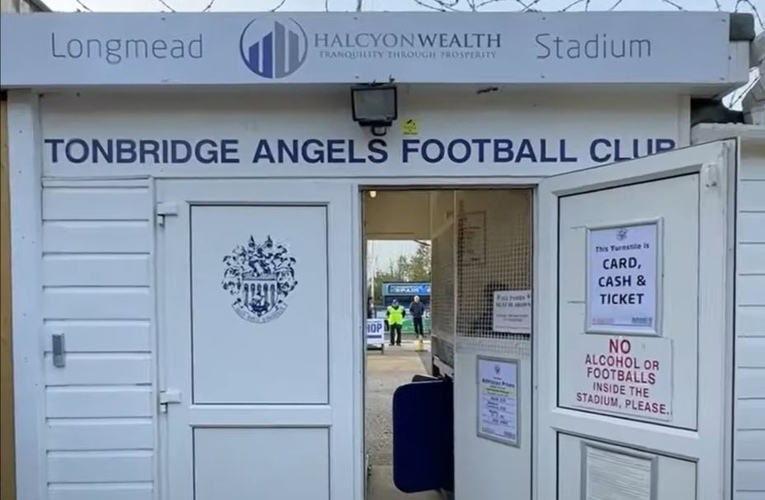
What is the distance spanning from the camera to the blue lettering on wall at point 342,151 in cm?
271

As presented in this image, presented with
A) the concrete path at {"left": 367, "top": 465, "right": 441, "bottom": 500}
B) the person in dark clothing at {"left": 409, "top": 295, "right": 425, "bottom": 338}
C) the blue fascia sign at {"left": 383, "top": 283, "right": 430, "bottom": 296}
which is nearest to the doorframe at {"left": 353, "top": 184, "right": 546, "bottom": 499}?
the concrete path at {"left": 367, "top": 465, "right": 441, "bottom": 500}

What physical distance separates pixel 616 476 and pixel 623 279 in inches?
30.6

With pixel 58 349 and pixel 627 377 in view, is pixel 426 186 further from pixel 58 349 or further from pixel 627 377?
pixel 58 349

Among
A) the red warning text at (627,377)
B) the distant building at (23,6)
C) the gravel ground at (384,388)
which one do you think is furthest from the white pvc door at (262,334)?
the gravel ground at (384,388)

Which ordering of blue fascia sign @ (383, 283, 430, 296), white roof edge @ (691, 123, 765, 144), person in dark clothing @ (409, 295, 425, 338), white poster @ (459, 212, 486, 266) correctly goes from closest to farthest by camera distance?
white roof edge @ (691, 123, 765, 144)
white poster @ (459, 212, 486, 266)
person in dark clothing @ (409, 295, 425, 338)
blue fascia sign @ (383, 283, 430, 296)

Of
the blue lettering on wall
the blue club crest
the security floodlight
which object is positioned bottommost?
the blue club crest

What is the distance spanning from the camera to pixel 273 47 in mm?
2539

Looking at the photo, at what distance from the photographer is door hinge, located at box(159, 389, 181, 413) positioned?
271 cm

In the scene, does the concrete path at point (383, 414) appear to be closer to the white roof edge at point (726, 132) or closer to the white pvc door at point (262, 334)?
the white pvc door at point (262, 334)

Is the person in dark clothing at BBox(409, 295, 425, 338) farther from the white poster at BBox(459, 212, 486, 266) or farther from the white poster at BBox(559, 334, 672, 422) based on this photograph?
the white poster at BBox(559, 334, 672, 422)

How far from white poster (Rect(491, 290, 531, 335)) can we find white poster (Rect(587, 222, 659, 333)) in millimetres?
410

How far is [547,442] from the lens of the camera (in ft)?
8.81

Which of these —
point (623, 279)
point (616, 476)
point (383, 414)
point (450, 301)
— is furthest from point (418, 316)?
point (623, 279)

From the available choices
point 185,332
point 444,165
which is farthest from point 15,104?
point 444,165
